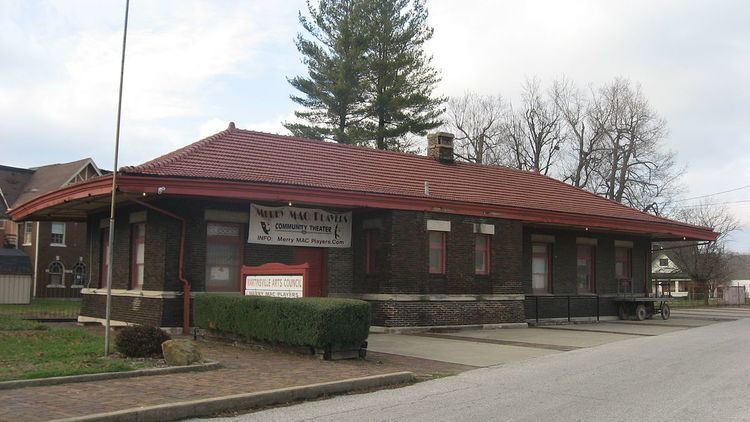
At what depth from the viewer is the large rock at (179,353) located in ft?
36.0

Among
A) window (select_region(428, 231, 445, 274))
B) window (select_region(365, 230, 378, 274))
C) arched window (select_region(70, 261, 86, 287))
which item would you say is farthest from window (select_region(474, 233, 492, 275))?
arched window (select_region(70, 261, 86, 287))

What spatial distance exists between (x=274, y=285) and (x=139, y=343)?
409 centimetres

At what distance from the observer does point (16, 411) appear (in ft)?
25.3

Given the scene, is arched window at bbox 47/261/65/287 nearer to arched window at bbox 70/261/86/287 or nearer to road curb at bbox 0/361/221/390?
arched window at bbox 70/261/86/287

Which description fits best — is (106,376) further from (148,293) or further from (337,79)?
(337,79)

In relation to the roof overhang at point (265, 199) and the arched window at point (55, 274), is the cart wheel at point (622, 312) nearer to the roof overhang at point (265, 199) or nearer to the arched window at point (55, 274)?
the roof overhang at point (265, 199)

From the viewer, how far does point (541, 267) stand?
25750 mm

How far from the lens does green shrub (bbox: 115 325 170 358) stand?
11.7 m

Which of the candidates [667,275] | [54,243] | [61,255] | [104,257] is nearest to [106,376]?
[104,257]

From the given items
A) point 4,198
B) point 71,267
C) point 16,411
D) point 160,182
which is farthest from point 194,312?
point 4,198

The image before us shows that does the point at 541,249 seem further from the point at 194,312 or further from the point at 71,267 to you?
the point at 71,267

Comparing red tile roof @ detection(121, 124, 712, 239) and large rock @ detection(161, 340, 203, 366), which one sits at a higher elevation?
red tile roof @ detection(121, 124, 712, 239)

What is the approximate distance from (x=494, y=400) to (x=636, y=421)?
197 cm

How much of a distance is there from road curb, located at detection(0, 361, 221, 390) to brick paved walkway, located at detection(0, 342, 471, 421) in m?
0.16
